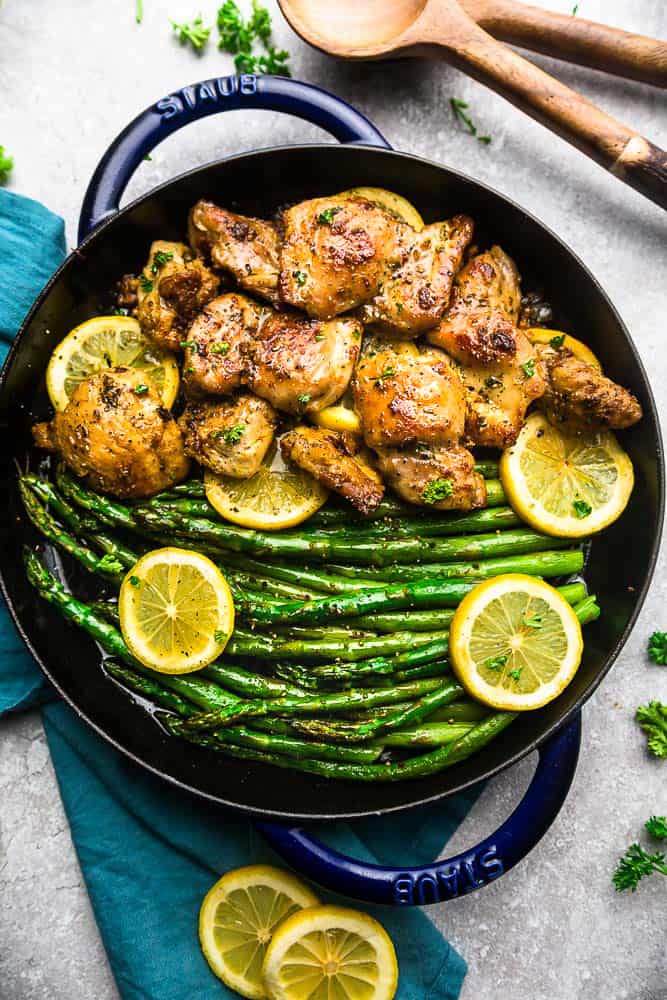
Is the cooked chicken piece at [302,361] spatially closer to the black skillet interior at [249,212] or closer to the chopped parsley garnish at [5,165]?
the black skillet interior at [249,212]

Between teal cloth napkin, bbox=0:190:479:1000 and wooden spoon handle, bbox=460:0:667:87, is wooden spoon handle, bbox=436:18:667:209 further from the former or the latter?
teal cloth napkin, bbox=0:190:479:1000

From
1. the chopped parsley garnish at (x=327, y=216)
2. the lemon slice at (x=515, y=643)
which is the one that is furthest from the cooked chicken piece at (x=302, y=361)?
the lemon slice at (x=515, y=643)

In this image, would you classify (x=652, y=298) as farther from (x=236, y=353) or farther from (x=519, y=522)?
(x=236, y=353)

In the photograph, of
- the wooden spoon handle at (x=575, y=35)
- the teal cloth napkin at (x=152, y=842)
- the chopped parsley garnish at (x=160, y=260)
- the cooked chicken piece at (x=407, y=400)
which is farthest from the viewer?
the wooden spoon handle at (x=575, y=35)

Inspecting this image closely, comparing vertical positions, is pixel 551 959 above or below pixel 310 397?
below

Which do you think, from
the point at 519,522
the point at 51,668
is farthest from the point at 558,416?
the point at 51,668

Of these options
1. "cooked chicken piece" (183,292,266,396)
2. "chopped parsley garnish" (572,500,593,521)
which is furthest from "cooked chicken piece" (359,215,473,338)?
"chopped parsley garnish" (572,500,593,521)

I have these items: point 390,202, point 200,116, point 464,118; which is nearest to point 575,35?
point 464,118

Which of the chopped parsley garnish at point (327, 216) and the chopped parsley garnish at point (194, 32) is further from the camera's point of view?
the chopped parsley garnish at point (194, 32)
